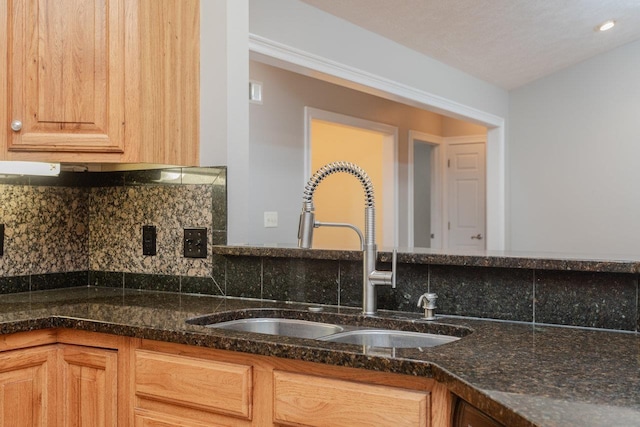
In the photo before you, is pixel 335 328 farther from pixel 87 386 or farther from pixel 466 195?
pixel 466 195

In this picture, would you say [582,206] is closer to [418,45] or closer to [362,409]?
[418,45]

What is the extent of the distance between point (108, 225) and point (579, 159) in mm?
5212

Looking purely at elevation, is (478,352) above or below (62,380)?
above

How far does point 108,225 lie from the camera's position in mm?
2553

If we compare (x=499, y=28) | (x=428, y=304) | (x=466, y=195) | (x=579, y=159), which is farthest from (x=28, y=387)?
(x=466, y=195)

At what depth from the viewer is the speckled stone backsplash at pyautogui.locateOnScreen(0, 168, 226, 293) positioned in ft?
7.55

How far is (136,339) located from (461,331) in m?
0.87

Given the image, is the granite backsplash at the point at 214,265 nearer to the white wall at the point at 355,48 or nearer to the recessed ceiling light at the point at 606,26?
the white wall at the point at 355,48

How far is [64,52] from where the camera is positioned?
80.6 inches

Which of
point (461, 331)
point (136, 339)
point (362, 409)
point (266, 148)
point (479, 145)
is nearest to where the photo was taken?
point (362, 409)

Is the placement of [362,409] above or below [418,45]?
below

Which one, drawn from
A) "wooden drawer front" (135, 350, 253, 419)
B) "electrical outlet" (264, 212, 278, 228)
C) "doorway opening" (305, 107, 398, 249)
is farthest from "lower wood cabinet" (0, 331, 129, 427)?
"doorway opening" (305, 107, 398, 249)

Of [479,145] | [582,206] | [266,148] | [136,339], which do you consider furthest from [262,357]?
[479,145]

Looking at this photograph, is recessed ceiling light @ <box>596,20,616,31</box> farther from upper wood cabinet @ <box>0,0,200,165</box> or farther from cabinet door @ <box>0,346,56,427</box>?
cabinet door @ <box>0,346,56,427</box>
